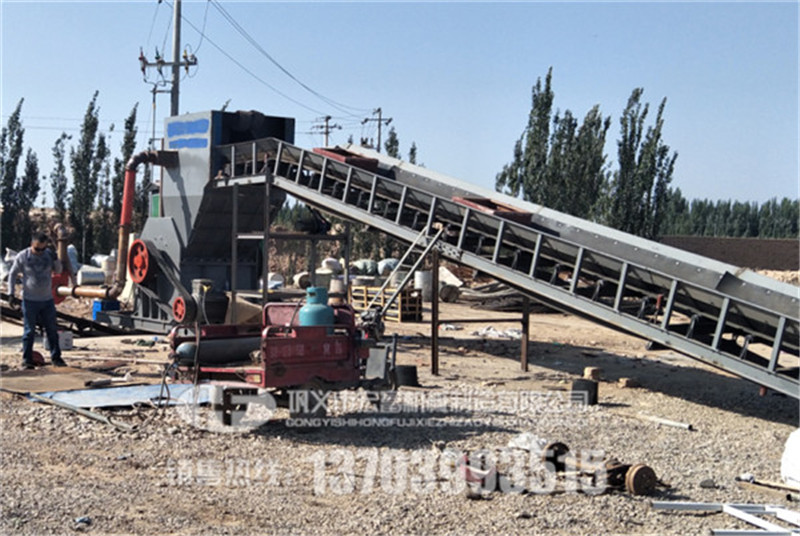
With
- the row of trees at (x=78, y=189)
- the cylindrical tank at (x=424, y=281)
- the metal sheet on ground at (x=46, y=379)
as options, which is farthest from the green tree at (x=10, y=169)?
the metal sheet on ground at (x=46, y=379)

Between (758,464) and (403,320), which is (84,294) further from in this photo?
(758,464)

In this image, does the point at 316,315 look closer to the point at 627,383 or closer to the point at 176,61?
the point at 627,383

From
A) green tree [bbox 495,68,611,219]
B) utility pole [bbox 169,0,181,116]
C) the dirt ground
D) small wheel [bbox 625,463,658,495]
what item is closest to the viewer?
the dirt ground

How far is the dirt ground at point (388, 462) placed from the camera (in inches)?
233

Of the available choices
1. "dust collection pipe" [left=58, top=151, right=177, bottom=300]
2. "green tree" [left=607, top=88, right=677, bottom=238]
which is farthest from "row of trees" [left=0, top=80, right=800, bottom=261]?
"dust collection pipe" [left=58, top=151, right=177, bottom=300]

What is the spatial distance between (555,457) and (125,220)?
10.7 m

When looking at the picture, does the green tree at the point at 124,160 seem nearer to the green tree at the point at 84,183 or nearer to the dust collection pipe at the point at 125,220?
the green tree at the point at 84,183

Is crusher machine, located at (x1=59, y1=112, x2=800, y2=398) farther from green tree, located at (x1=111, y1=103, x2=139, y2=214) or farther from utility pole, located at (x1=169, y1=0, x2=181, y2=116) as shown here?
green tree, located at (x1=111, y1=103, x2=139, y2=214)

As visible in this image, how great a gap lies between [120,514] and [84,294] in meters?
10.7

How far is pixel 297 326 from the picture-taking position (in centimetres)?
846

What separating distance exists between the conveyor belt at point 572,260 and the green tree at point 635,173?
760 inches

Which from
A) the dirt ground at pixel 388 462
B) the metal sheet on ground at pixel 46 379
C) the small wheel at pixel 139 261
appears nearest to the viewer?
the dirt ground at pixel 388 462

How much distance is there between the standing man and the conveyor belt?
4.25m

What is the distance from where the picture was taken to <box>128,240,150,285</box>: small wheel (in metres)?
16.3
